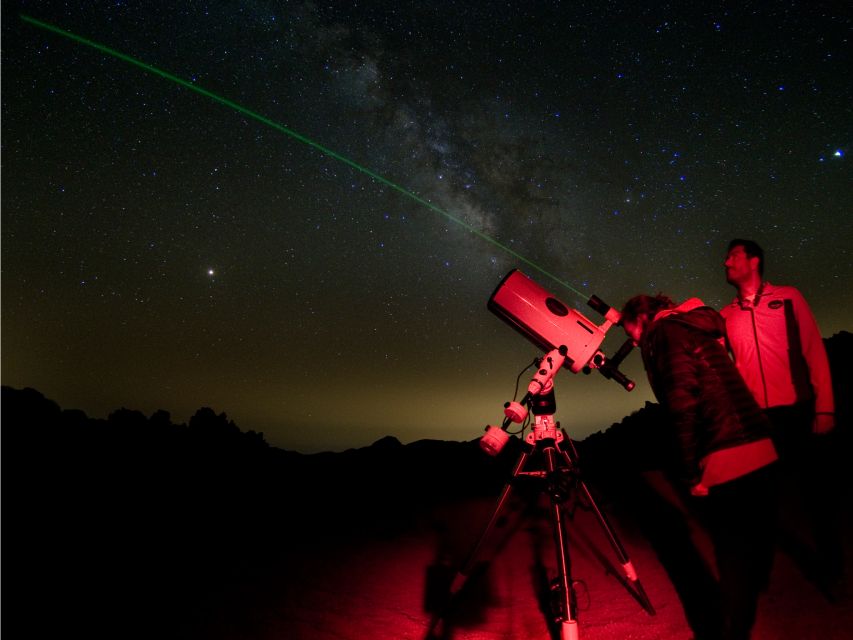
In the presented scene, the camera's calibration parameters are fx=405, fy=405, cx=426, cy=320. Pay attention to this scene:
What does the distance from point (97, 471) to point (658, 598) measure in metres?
11.5

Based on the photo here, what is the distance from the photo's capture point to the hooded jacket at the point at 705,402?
1.81 m

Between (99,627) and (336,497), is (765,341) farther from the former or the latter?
(336,497)

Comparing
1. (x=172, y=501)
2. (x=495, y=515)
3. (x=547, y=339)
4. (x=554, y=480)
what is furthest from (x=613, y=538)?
(x=172, y=501)

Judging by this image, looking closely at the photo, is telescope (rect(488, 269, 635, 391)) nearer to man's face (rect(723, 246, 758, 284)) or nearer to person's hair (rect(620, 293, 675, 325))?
person's hair (rect(620, 293, 675, 325))

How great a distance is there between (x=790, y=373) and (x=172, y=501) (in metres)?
10.0

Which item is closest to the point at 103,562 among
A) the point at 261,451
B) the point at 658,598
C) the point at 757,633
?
the point at 658,598

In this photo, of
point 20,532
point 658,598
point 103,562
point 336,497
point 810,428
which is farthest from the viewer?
point 336,497

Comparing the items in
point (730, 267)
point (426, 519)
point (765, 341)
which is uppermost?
point (730, 267)

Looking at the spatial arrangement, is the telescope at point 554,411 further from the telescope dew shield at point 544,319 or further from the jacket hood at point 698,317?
the jacket hood at point 698,317

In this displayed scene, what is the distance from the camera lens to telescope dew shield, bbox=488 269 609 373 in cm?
297

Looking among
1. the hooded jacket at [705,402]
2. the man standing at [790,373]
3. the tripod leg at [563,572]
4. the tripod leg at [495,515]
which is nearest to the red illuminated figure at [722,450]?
the hooded jacket at [705,402]

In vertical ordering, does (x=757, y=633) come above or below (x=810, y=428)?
below

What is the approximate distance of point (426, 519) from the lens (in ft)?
19.7

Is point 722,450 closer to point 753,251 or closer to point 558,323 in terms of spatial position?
point 558,323
